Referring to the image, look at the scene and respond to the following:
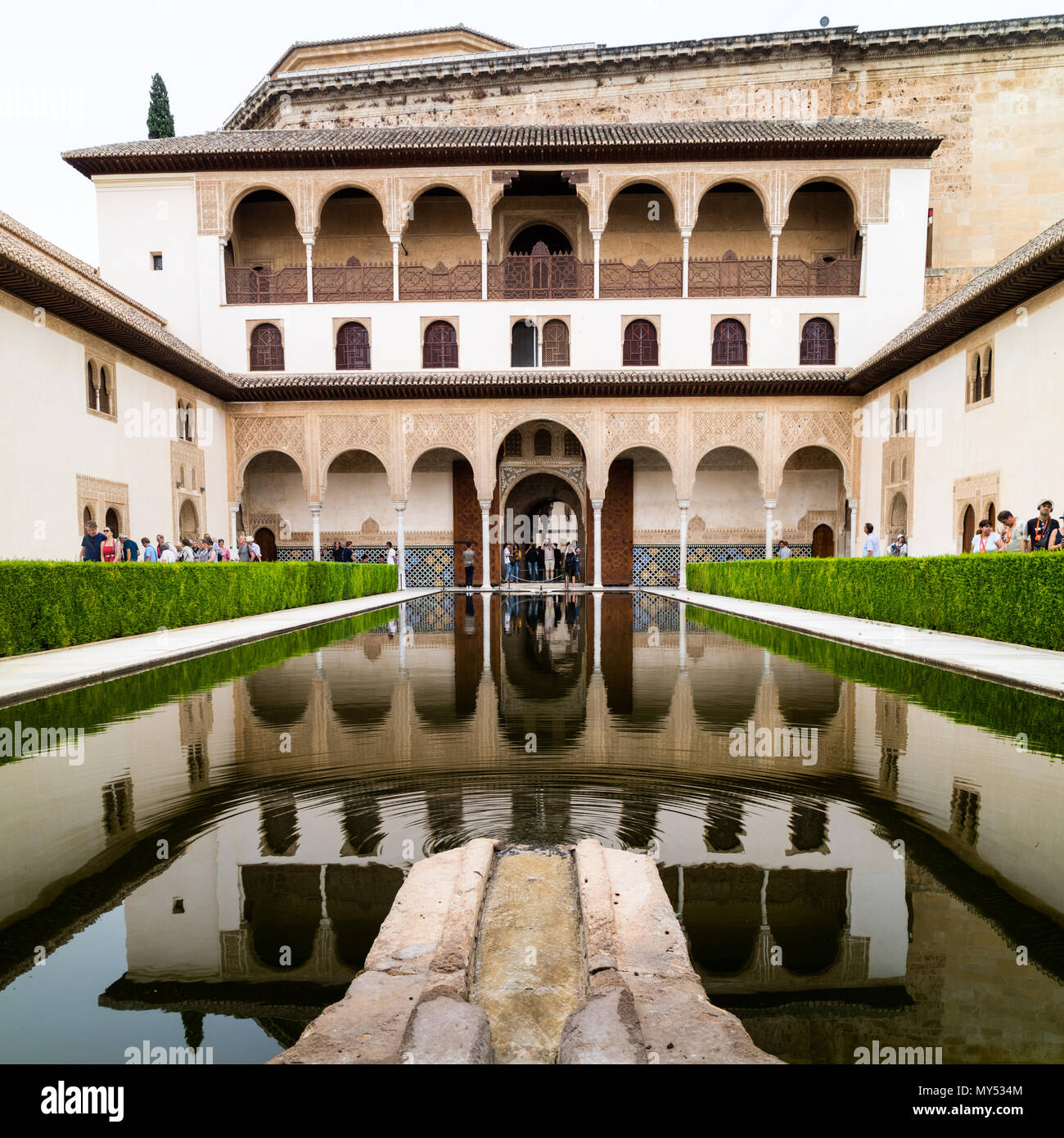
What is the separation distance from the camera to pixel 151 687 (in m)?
6.15

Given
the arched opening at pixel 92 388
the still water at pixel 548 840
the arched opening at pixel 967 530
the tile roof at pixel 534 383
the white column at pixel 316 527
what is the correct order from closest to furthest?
the still water at pixel 548 840, the arched opening at pixel 92 388, the arched opening at pixel 967 530, the tile roof at pixel 534 383, the white column at pixel 316 527

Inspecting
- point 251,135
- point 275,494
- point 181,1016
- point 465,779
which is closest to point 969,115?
point 251,135

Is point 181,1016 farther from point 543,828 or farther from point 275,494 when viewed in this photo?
point 275,494

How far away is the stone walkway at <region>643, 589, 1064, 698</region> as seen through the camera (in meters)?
6.06

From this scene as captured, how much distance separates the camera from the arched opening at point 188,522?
1917 cm

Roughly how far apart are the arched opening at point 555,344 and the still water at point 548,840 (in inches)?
677

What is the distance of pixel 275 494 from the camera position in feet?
78.8

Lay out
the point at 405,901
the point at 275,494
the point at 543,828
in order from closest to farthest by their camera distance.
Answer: the point at 405,901 → the point at 543,828 → the point at 275,494

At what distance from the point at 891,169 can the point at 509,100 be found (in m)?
12.3

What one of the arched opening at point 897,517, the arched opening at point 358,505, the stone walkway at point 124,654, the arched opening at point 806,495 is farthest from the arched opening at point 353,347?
the arched opening at point 897,517

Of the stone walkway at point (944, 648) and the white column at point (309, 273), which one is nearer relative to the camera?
the stone walkway at point (944, 648)

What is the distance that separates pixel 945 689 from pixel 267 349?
1970 cm

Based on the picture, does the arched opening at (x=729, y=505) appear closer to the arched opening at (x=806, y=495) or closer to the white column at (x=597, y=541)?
the arched opening at (x=806, y=495)
